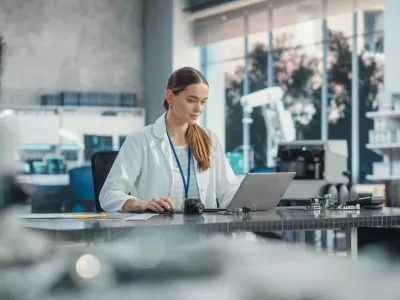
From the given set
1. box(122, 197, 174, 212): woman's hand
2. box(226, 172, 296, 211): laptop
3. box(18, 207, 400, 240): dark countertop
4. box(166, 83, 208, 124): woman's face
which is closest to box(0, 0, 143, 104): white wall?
box(166, 83, 208, 124): woman's face

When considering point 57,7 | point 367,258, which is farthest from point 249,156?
point 367,258

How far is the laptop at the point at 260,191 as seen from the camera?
2256mm

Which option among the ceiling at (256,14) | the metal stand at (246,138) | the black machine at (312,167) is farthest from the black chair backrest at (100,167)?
the metal stand at (246,138)

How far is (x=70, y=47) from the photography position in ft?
30.5

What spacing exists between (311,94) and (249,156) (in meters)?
1.22

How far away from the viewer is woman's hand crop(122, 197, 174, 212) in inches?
87.9

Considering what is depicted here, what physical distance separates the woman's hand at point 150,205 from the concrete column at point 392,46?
4399mm

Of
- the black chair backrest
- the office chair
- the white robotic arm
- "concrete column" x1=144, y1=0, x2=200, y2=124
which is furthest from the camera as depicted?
"concrete column" x1=144, y1=0, x2=200, y2=124

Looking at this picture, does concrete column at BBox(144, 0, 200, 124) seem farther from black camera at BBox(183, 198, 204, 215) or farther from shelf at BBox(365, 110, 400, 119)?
Answer: black camera at BBox(183, 198, 204, 215)

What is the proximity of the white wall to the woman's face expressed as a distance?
22.1 feet

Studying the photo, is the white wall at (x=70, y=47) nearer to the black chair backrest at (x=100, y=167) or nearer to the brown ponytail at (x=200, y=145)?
the black chair backrest at (x=100, y=167)

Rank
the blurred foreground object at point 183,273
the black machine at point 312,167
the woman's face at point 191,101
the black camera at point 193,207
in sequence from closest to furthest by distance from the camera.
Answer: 1. the blurred foreground object at point 183,273
2. the black camera at point 193,207
3. the woman's face at point 191,101
4. the black machine at point 312,167

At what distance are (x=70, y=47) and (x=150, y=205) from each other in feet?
24.2

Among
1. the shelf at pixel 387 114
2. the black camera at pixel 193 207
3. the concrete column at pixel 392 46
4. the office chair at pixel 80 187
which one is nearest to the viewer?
the black camera at pixel 193 207
